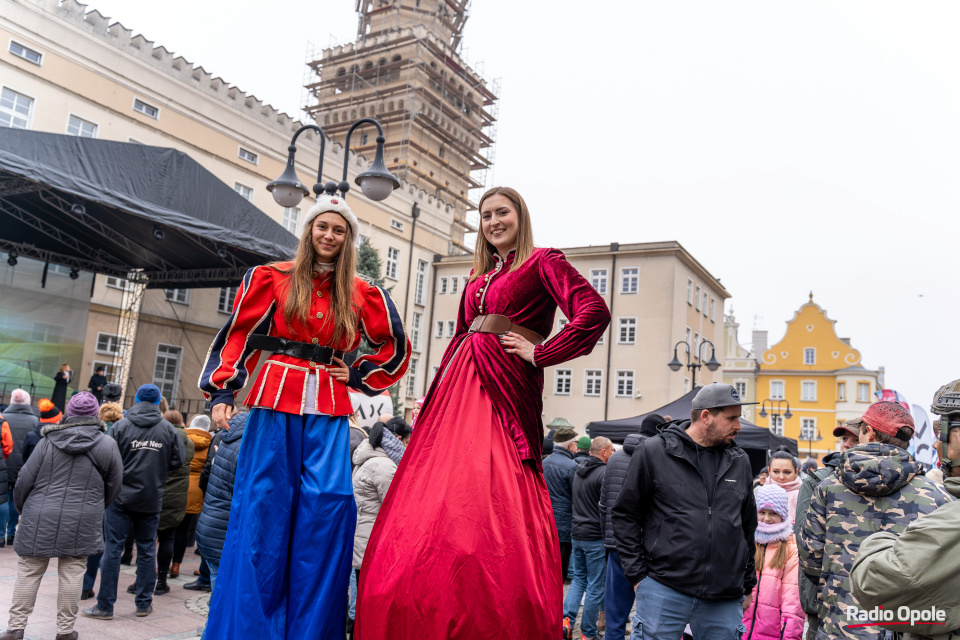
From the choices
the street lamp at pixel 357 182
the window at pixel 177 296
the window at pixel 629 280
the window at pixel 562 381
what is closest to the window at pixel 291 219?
the window at pixel 177 296

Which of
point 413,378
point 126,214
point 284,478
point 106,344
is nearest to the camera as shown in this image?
point 284,478

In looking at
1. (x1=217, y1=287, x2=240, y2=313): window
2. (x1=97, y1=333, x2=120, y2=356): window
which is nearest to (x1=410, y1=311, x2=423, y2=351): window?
(x1=217, y1=287, x2=240, y2=313): window

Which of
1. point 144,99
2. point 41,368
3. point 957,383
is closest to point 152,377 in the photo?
point 41,368

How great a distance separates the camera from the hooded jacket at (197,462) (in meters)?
7.89

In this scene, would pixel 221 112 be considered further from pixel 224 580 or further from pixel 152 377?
pixel 224 580

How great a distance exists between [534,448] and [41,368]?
18.1m

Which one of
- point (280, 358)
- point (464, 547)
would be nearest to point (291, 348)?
point (280, 358)

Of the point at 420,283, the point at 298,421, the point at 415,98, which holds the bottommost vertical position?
the point at 298,421

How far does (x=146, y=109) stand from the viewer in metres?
24.0

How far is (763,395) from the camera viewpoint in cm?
5488

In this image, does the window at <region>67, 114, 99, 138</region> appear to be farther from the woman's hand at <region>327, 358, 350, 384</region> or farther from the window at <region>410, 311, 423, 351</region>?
the woman's hand at <region>327, 358, 350, 384</region>

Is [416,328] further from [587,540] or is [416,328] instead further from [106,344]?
[587,540]

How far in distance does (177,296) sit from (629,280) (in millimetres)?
21673

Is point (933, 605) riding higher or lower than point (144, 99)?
lower
